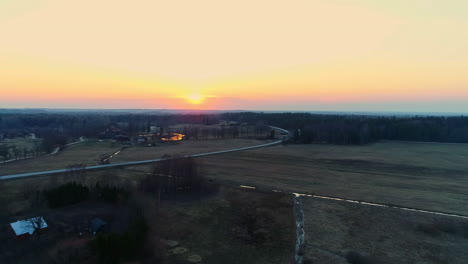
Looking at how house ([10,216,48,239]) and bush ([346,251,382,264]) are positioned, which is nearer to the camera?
bush ([346,251,382,264])

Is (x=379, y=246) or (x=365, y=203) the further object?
(x=365, y=203)

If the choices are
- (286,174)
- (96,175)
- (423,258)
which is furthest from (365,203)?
(96,175)

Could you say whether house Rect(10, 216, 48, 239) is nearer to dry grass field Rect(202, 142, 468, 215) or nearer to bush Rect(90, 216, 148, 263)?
bush Rect(90, 216, 148, 263)

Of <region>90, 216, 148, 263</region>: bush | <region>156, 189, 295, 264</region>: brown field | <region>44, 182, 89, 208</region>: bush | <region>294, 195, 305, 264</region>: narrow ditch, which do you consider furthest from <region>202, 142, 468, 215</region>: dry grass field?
<region>90, 216, 148, 263</region>: bush

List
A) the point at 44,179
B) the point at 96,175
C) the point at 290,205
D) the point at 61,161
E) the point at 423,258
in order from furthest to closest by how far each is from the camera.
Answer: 1. the point at 61,161
2. the point at 96,175
3. the point at 44,179
4. the point at 290,205
5. the point at 423,258

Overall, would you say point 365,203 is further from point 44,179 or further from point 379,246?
point 44,179

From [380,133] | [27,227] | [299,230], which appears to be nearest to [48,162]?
[27,227]

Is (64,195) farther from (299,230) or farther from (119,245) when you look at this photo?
(299,230)

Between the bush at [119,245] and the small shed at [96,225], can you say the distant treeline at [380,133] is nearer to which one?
the small shed at [96,225]
